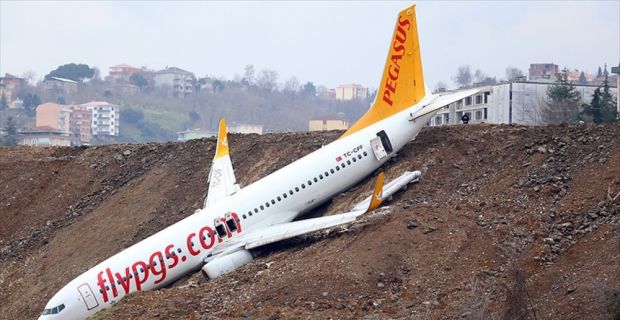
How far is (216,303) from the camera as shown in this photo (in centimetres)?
3719

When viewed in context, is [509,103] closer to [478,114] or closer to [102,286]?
[478,114]

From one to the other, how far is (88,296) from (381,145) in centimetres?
1561

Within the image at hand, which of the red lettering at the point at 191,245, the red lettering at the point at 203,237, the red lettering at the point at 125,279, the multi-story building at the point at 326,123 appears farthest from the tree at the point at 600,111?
the multi-story building at the point at 326,123

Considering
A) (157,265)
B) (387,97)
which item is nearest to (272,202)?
(157,265)

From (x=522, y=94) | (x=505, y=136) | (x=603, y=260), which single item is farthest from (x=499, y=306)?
(x=522, y=94)

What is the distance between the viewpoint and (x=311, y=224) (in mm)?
43219

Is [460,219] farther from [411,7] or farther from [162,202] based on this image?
[162,202]

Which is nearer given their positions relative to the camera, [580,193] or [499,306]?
[499,306]

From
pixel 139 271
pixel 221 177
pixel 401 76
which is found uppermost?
pixel 401 76

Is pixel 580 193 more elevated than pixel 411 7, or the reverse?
pixel 411 7

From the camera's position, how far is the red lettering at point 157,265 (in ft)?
143

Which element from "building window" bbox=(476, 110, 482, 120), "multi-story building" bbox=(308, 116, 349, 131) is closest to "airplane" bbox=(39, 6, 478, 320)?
"building window" bbox=(476, 110, 482, 120)

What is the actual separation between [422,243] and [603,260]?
659 cm

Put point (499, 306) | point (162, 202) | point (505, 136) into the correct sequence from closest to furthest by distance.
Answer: point (499, 306), point (505, 136), point (162, 202)
